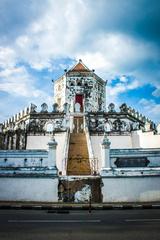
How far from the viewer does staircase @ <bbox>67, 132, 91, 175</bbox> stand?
721 inches

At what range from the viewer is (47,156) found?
16.1m

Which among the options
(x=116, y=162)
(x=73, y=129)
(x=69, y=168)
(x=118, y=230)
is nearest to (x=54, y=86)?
(x=73, y=129)

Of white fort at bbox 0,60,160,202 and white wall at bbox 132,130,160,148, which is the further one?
white wall at bbox 132,130,160,148

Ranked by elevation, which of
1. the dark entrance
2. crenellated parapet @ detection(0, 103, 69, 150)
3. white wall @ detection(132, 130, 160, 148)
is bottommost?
white wall @ detection(132, 130, 160, 148)

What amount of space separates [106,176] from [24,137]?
15.7 meters

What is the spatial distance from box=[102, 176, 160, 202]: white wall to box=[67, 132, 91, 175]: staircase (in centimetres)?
342

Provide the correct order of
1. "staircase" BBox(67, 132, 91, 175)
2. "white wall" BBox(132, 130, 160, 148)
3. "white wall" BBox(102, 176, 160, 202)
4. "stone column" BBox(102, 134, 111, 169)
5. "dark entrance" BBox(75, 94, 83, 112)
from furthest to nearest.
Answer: "dark entrance" BBox(75, 94, 83, 112)
"white wall" BBox(132, 130, 160, 148)
"staircase" BBox(67, 132, 91, 175)
"stone column" BBox(102, 134, 111, 169)
"white wall" BBox(102, 176, 160, 202)

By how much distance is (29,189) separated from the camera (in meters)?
14.5

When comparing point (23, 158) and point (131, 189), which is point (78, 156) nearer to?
point (23, 158)

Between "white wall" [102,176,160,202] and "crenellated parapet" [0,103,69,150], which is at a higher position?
"crenellated parapet" [0,103,69,150]

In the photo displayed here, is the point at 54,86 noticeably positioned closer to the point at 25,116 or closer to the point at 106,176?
the point at 25,116

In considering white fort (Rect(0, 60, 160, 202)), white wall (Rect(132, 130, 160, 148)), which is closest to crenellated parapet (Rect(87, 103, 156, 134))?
white fort (Rect(0, 60, 160, 202))

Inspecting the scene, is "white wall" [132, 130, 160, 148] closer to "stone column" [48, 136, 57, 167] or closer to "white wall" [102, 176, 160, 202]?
"white wall" [102, 176, 160, 202]

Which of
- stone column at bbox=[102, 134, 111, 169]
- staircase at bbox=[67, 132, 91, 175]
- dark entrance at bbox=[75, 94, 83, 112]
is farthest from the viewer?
dark entrance at bbox=[75, 94, 83, 112]
